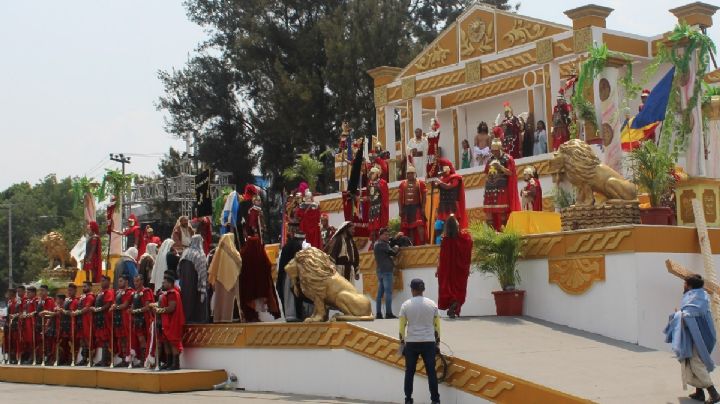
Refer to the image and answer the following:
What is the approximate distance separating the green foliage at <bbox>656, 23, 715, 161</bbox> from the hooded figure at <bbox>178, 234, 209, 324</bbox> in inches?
278

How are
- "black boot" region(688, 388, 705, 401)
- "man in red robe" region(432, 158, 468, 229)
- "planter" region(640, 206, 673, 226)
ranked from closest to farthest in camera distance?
1. "black boot" region(688, 388, 705, 401)
2. "planter" region(640, 206, 673, 226)
3. "man in red robe" region(432, 158, 468, 229)

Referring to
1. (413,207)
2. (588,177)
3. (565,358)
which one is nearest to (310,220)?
(413,207)

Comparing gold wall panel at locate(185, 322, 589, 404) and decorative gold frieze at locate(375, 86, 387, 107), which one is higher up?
decorative gold frieze at locate(375, 86, 387, 107)

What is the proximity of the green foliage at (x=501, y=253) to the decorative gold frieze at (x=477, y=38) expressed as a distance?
12.7m

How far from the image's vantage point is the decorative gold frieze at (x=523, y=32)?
985 inches

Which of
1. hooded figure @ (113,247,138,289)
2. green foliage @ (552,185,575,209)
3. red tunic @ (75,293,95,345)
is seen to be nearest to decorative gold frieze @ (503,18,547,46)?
green foliage @ (552,185,575,209)

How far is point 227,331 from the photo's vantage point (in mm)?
14664

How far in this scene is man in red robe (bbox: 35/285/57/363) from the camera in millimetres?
18172

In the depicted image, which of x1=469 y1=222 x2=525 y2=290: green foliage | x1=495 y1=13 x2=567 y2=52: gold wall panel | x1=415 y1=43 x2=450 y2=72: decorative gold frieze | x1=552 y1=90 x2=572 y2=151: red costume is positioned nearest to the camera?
x1=469 y1=222 x2=525 y2=290: green foliage

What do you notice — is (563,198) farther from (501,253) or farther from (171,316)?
(171,316)

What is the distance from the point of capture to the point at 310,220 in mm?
18359

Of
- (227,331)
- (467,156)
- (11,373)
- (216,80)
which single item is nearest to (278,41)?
(216,80)

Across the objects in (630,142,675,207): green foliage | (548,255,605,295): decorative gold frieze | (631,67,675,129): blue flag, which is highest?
(631,67,675,129): blue flag

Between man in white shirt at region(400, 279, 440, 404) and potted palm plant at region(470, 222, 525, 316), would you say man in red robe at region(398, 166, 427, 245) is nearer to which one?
potted palm plant at region(470, 222, 525, 316)
